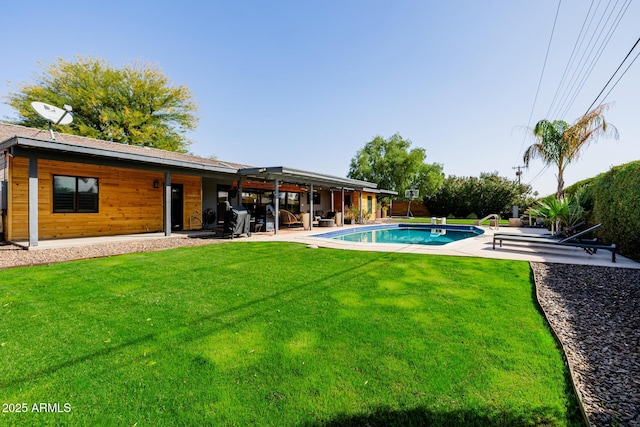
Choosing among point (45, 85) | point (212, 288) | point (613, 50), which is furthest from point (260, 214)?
point (45, 85)

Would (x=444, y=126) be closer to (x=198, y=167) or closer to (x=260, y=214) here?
(x=260, y=214)

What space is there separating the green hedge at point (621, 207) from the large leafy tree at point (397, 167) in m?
20.9

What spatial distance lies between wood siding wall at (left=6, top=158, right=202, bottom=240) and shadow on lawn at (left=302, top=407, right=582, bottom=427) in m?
12.1

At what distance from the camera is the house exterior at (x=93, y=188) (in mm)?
7972

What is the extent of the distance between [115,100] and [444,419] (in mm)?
32117

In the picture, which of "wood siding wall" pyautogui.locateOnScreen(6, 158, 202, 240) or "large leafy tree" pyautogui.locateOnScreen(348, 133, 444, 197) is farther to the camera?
"large leafy tree" pyautogui.locateOnScreen(348, 133, 444, 197)

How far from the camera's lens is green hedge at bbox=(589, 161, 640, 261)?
21.4ft

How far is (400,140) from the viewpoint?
102 ft

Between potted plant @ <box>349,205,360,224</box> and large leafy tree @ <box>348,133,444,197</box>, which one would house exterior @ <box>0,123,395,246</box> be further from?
large leafy tree @ <box>348,133,444,197</box>

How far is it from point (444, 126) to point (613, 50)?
1181 centimetres

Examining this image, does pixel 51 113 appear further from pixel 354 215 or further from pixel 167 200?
pixel 354 215

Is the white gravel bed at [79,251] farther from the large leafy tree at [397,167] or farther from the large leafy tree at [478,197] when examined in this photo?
the large leafy tree at [478,197]

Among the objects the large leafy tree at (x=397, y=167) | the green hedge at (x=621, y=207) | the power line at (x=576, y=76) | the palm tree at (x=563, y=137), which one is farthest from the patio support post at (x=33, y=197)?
the large leafy tree at (x=397, y=167)

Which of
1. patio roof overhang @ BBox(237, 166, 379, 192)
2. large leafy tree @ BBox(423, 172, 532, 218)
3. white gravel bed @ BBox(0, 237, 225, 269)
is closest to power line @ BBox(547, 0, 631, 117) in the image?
patio roof overhang @ BBox(237, 166, 379, 192)
